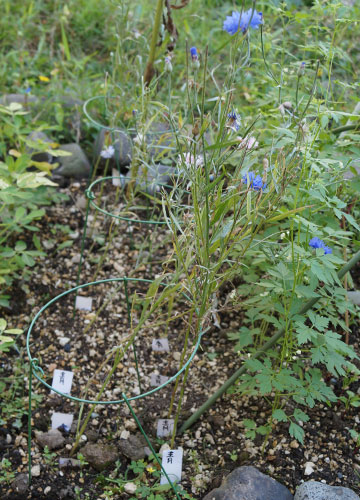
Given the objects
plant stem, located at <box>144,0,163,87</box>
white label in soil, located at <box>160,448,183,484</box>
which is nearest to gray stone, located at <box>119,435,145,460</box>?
white label in soil, located at <box>160,448,183,484</box>

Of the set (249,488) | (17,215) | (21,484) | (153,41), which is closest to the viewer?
(249,488)

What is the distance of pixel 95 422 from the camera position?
197cm

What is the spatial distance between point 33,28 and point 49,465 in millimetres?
3160

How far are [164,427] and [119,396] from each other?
0.23 meters

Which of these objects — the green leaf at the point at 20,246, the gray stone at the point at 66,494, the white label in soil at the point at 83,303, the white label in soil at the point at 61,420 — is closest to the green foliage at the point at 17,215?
the green leaf at the point at 20,246

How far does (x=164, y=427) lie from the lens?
191 cm

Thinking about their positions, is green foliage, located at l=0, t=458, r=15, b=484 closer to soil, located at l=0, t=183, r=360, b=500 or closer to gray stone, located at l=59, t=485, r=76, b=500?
soil, located at l=0, t=183, r=360, b=500

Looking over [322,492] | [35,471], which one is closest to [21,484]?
[35,471]

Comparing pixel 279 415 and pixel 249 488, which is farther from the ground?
pixel 279 415

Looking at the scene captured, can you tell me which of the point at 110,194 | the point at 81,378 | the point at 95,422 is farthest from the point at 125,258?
the point at 95,422

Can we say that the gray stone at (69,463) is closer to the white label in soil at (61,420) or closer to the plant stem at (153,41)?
the white label in soil at (61,420)

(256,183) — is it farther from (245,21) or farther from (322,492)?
(322,492)

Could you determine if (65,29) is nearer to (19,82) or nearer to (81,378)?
(19,82)

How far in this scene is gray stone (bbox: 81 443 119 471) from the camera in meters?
1.81
